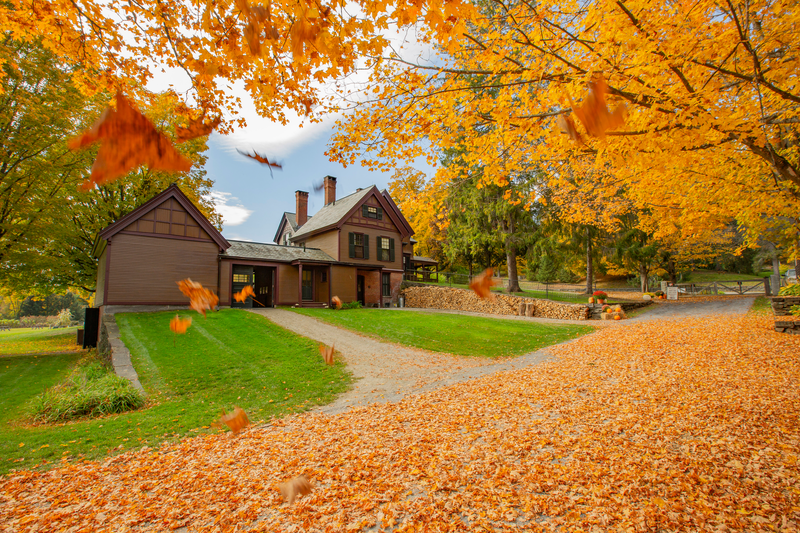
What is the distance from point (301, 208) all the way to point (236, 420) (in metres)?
25.7

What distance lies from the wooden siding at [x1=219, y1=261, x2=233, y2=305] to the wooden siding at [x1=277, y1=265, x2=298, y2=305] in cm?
284

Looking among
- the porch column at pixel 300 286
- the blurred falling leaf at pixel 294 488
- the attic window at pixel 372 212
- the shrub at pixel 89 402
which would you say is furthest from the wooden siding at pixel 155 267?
the blurred falling leaf at pixel 294 488

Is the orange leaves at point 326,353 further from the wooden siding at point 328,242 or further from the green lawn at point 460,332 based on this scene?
the wooden siding at point 328,242

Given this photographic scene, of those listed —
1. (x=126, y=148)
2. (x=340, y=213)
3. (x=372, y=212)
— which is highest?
(x=372, y=212)

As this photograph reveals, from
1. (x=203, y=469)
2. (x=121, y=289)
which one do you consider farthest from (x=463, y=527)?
(x=121, y=289)

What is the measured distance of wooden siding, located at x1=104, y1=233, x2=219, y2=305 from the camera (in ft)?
49.7

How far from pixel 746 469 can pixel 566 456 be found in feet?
5.22

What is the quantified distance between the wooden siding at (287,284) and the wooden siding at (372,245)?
3355 millimetres

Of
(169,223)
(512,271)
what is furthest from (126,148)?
(512,271)

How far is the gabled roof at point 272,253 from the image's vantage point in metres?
19.4

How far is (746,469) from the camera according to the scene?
3236mm

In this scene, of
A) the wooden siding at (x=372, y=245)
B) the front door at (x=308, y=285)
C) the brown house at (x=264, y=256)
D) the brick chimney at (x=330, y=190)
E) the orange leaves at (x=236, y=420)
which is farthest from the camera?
the brick chimney at (x=330, y=190)

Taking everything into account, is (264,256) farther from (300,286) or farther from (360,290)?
(360,290)

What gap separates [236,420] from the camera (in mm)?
5258
